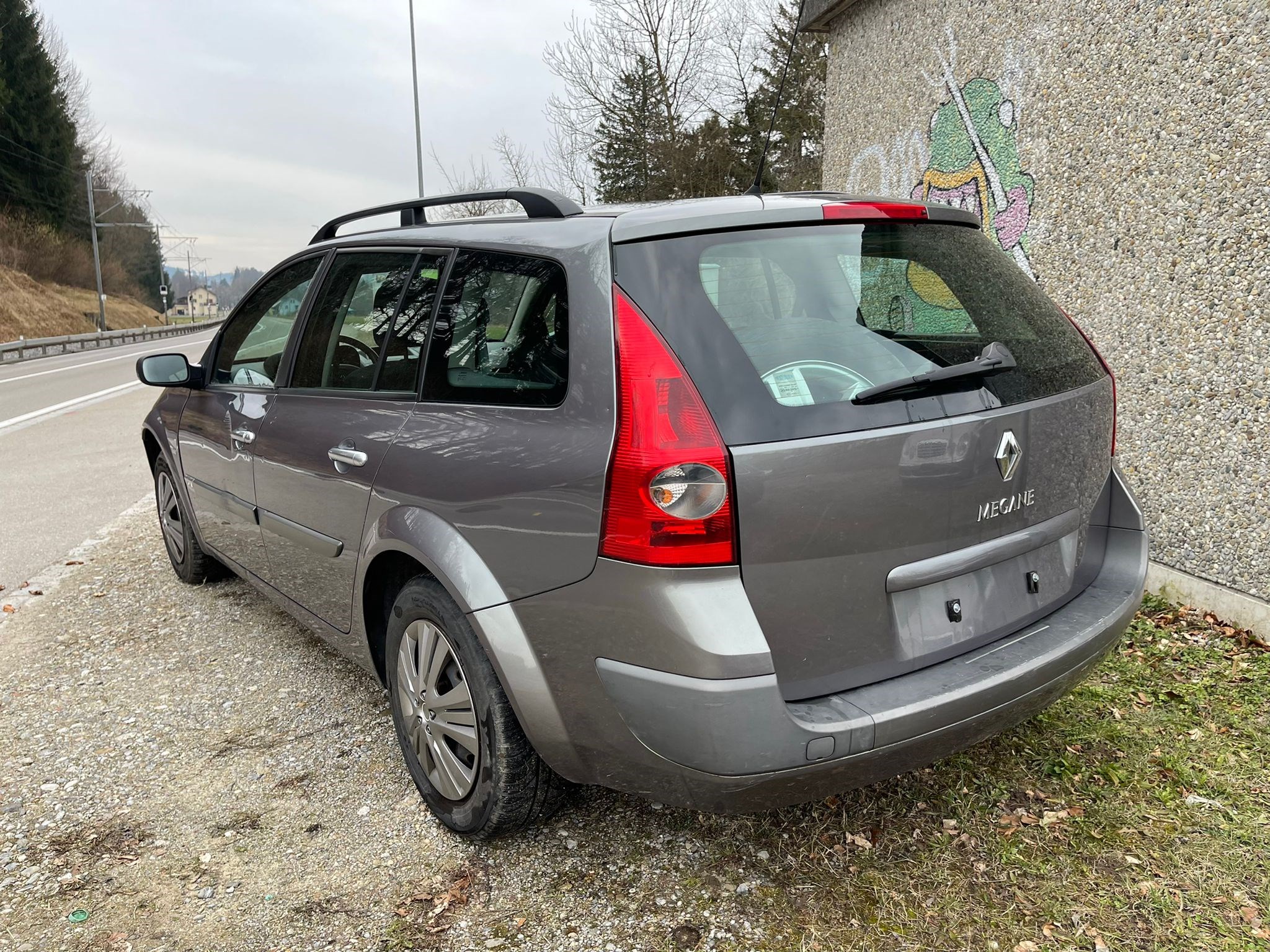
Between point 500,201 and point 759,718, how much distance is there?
1.56 m

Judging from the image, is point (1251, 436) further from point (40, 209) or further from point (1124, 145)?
point (40, 209)

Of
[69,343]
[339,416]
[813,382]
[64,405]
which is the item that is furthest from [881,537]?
[69,343]

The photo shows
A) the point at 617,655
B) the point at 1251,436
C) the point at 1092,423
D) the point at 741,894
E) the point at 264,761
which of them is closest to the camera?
the point at 617,655

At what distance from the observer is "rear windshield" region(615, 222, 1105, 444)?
202 centimetres

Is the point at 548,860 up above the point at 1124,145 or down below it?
below

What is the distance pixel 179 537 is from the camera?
4965mm

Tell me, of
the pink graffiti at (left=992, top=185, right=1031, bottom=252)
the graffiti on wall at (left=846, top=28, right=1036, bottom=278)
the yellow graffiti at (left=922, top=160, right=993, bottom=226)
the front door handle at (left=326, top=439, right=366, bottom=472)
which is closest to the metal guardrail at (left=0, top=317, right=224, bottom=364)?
the graffiti on wall at (left=846, top=28, right=1036, bottom=278)

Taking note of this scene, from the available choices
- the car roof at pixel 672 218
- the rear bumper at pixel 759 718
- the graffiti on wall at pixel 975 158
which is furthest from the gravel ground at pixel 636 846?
the graffiti on wall at pixel 975 158

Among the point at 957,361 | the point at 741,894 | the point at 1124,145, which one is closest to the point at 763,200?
the point at 957,361

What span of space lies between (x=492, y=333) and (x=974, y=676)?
1.50m

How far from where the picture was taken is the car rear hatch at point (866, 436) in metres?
1.98

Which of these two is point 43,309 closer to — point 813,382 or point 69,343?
point 69,343

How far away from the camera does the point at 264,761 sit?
126 inches

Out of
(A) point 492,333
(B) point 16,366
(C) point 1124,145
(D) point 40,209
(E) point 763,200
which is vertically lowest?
(B) point 16,366
